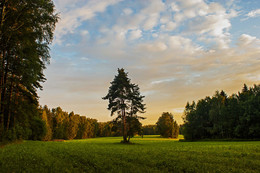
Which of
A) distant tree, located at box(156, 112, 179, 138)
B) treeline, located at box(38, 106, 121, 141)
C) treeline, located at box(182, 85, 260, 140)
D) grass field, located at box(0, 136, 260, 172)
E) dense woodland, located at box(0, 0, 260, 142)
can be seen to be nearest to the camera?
grass field, located at box(0, 136, 260, 172)

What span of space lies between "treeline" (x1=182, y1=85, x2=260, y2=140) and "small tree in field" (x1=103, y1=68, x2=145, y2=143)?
3533 centimetres

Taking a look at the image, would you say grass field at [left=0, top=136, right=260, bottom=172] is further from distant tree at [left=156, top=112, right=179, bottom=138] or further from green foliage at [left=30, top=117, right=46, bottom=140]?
distant tree at [left=156, top=112, right=179, bottom=138]

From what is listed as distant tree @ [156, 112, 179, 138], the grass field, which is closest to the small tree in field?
the grass field

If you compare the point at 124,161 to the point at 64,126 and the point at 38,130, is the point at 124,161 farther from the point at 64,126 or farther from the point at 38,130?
the point at 64,126

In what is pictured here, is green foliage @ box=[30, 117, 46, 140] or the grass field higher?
the grass field

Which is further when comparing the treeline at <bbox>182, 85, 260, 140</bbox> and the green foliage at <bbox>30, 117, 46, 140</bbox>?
the green foliage at <bbox>30, 117, 46, 140</bbox>

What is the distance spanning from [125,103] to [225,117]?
4190 cm

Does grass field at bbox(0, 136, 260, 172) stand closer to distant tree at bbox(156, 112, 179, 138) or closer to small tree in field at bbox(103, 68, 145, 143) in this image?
small tree in field at bbox(103, 68, 145, 143)

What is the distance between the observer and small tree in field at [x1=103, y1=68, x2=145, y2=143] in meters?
41.5

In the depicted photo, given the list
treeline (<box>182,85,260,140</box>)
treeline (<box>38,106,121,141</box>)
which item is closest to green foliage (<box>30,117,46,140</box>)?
treeline (<box>38,106,121,141</box>)

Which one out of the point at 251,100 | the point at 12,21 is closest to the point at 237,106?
the point at 251,100

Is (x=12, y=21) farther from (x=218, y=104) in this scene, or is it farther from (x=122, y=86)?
(x=218, y=104)

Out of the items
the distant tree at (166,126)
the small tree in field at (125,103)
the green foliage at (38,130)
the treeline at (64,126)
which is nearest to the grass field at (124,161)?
the small tree in field at (125,103)

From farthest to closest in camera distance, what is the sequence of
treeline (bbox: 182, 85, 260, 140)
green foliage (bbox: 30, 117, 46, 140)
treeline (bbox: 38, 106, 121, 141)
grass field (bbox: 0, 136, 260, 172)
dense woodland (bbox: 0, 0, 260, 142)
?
treeline (bbox: 38, 106, 121, 141)
green foliage (bbox: 30, 117, 46, 140)
treeline (bbox: 182, 85, 260, 140)
dense woodland (bbox: 0, 0, 260, 142)
grass field (bbox: 0, 136, 260, 172)
